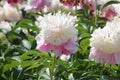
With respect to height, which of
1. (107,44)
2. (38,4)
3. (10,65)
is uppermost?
(38,4)

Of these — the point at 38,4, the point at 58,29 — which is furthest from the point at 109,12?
the point at 58,29

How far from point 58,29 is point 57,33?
24mm

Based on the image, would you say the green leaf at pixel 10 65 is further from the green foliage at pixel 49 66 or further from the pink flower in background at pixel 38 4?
the pink flower in background at pixel 38 4

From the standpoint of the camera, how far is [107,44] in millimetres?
1972

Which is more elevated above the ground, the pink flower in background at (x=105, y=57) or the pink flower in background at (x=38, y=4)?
the pink flower in background at (x=38, y=4)

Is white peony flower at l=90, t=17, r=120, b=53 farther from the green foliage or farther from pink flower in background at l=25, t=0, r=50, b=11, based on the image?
pink flower in background at l=25, t=0, r=50, b=11

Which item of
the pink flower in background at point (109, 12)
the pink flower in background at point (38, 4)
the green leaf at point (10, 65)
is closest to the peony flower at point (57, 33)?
the green leaf at point (10, 65)

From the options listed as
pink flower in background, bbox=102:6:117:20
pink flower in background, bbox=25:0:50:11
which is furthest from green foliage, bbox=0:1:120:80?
pink flower in background, bbox=102:6:117:20

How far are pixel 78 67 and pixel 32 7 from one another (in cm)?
95

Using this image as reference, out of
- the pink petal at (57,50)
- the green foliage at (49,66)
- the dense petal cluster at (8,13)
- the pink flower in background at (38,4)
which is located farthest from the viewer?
the dense petal cluster at (8,13)

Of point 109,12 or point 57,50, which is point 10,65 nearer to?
point 57,50

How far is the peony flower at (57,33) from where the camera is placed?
196cm

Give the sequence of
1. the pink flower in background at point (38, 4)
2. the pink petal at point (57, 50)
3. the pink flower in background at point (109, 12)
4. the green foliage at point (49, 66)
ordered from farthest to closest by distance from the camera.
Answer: the pink flower in background at point (109, 12)
the pink flower in background at point (38, 4)
the green foliage at point (49, 66)
the pink petal at point (57, 50)

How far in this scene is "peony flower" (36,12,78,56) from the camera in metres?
1.96
